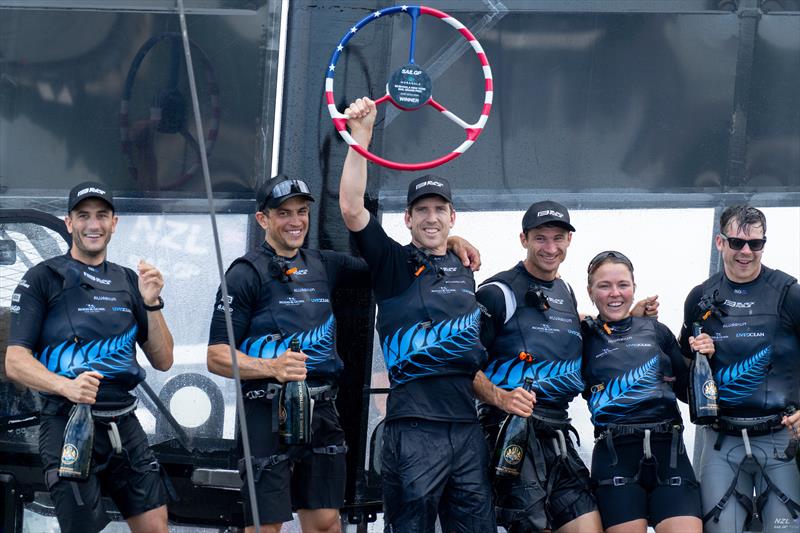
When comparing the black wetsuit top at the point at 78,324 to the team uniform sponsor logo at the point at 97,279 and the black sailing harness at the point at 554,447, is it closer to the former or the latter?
the team uniform sponsor logo at the point at 97,279

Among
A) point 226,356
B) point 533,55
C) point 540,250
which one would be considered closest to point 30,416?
point 226,356

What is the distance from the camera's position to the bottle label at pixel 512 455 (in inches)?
205

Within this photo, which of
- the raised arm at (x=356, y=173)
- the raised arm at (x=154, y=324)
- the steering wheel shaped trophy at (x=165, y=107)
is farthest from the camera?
the steering wheel shaped trophy at (x=165, y=107)

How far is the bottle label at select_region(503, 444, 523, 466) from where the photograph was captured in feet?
17.1

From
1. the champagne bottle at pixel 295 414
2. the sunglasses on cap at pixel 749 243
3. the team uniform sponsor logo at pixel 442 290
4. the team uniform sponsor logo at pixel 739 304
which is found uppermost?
the sunglasses on cap at pixel 749 243

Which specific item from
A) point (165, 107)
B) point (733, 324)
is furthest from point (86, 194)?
point (733, 324)

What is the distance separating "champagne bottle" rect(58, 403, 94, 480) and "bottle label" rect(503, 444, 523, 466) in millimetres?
1816

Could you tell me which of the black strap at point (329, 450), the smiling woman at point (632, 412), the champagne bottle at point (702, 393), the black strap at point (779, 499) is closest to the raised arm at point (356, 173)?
the black strap at point (329, 450)

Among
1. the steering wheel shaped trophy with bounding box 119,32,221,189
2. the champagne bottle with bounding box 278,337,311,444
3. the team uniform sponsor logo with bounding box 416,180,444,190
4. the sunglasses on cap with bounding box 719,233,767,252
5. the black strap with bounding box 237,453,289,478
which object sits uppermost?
the steering wheel shaped trophy with bounding box 119,32,221,189

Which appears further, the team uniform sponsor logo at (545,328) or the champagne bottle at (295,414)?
the team uniform sponsor logo at (545,328)

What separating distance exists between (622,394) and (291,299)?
5.30 feet

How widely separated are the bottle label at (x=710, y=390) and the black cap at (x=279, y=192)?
204 centimetres

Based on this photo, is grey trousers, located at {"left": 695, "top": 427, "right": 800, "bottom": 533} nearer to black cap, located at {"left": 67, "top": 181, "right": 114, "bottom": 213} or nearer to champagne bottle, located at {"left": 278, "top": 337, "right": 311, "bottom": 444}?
champagne bottle, located at {"left": 278, "top": 337, "right": 311, "bottom": 444}

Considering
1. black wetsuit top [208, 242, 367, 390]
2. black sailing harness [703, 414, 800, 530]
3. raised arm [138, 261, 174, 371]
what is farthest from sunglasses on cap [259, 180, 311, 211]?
black sailing harness [703, 414, 800, 530]
